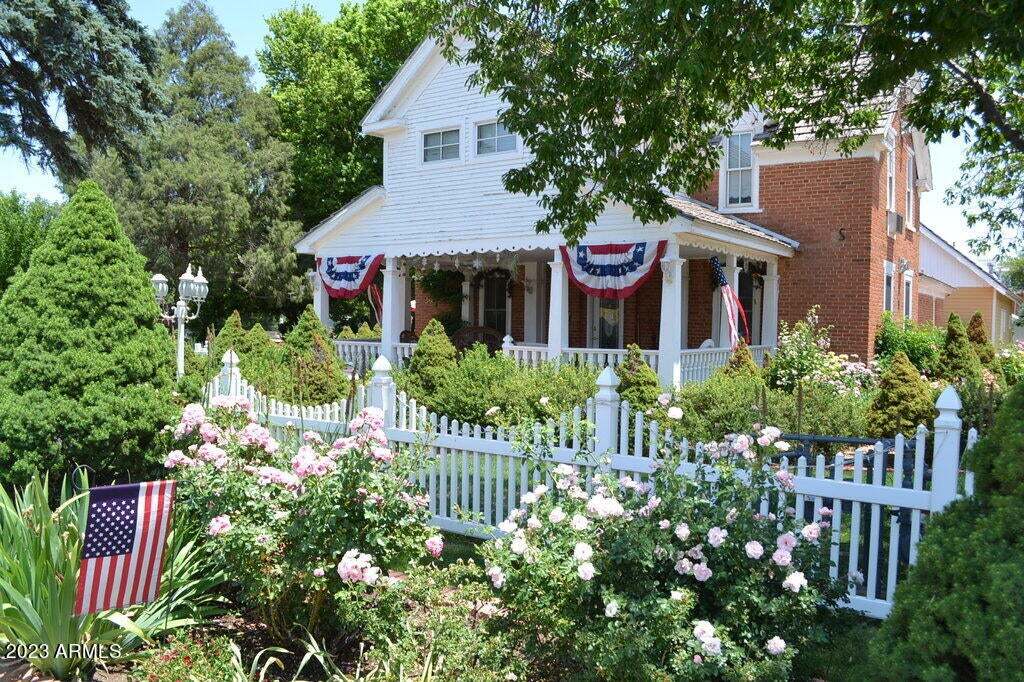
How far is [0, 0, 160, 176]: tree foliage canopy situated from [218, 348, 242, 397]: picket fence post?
922 cm

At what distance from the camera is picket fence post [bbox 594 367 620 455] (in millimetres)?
6754

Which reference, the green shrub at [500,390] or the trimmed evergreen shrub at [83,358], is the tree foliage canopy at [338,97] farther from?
the trimmed evergreen shrub at [83,358]

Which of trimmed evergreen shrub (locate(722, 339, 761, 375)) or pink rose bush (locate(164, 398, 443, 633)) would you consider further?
trimmed evergreen shrub (locate(722, 339, 761, 375))

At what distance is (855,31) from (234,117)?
32645mm

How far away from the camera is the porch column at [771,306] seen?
55.4 feet

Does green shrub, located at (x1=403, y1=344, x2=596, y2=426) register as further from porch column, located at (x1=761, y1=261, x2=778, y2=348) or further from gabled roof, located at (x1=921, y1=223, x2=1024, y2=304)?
gabled roof, located at (x1=921, y1=223, x2=1024, y2=304)

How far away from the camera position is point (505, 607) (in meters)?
4.31

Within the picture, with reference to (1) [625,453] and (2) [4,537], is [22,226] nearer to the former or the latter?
(2) [4,537]

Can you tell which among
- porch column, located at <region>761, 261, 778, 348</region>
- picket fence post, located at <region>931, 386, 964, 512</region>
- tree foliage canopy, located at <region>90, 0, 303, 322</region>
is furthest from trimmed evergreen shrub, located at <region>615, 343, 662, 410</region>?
tree foliage canopy, located at <region>90, 0, 303, 322</region>

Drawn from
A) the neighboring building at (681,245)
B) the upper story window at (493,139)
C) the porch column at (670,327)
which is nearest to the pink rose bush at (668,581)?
the porch column at (670,327)

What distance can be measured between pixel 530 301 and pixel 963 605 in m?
17.4

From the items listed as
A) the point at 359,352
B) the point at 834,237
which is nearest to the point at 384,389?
the point at 359,352

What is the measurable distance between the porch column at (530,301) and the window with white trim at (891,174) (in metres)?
7.90

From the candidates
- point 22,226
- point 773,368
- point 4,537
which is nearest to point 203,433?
point 4,537
